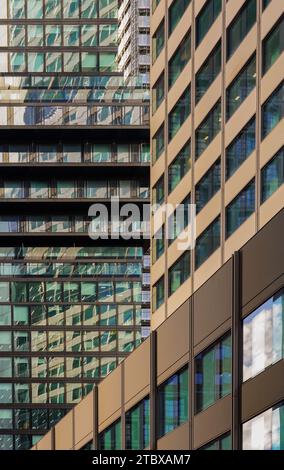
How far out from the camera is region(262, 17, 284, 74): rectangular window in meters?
33.1

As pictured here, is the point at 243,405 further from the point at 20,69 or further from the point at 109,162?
the point at 20,69

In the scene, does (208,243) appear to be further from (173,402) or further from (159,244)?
(159,244)

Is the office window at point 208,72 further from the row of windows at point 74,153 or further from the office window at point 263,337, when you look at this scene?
the row of windows at point 74,153

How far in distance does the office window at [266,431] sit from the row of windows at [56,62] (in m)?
71.0

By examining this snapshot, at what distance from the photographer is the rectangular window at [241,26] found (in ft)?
117

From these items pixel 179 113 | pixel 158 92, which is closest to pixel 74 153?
pixel 158 92

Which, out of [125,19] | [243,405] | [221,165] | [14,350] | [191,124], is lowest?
[243,405]

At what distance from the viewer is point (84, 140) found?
93375mm

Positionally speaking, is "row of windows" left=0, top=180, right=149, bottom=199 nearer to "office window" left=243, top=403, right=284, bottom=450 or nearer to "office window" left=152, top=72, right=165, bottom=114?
"office window" left=152, top=72, right=165, bottom=114

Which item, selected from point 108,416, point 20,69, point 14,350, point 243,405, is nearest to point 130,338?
point 14,350

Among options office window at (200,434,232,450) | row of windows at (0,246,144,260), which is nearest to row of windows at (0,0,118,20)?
row of windows at (0,246,144,260)

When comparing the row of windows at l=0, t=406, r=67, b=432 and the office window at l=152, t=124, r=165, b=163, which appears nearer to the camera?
the office window at l=152, t=124, r=165, b=163

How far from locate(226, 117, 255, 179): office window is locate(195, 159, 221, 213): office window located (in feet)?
3.61

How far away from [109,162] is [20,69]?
48.0 ft
